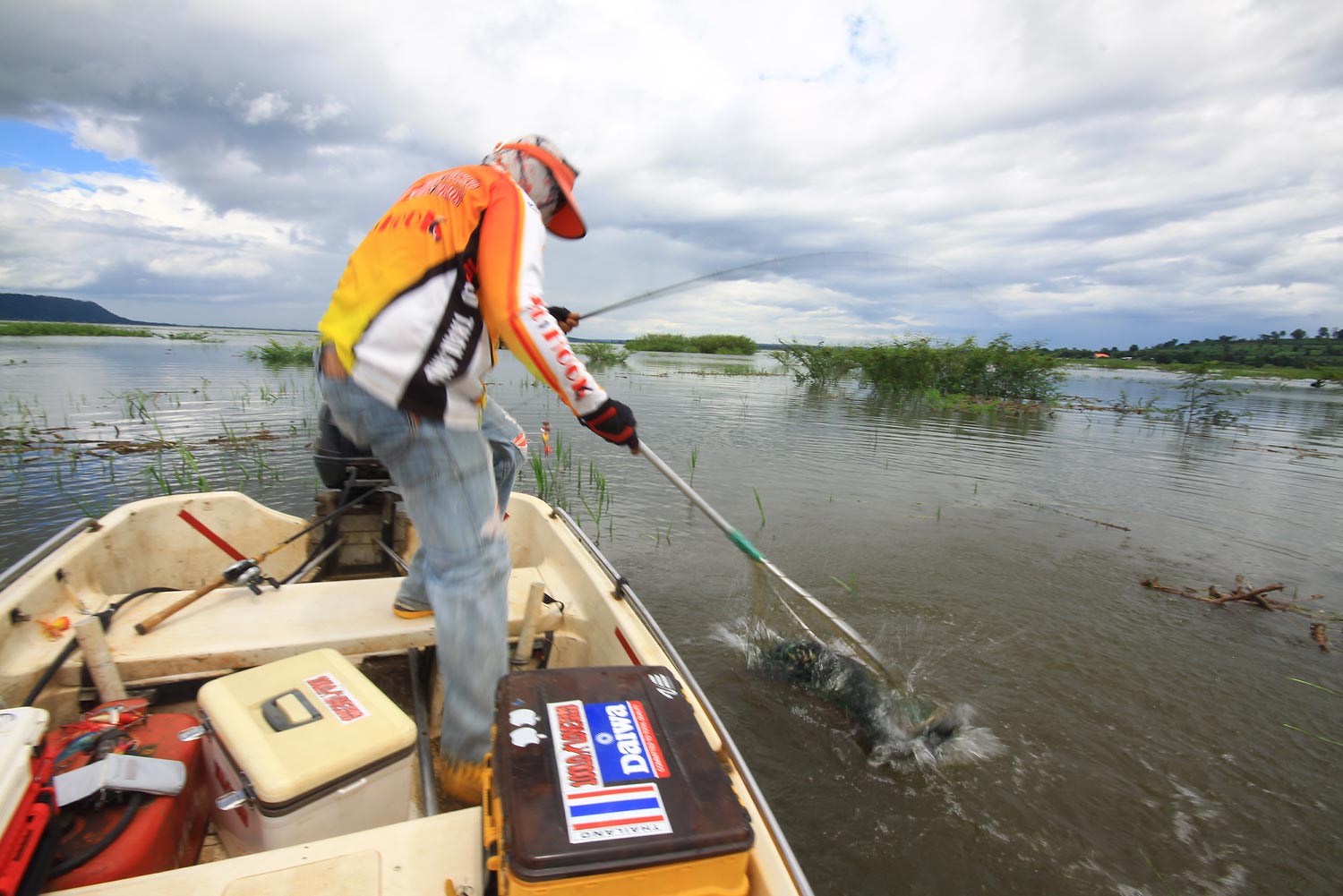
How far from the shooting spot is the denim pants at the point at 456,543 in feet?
5.60

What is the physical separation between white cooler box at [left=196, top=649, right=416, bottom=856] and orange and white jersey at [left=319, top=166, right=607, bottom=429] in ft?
2.78

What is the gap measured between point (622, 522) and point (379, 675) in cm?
414

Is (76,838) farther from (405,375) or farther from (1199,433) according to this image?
(1199,433)

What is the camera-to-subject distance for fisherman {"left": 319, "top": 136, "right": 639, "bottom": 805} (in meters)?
1.56

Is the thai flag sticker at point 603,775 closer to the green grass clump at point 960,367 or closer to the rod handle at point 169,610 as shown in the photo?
the rod handle at point 169,610

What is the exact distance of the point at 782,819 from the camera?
8.91ft

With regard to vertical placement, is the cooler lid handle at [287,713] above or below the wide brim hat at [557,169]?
below

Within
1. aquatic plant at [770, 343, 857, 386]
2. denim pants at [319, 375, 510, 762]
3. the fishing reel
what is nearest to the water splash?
denim pants at [319, 375, 510, 762]

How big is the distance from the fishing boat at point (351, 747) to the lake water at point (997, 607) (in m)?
1.64

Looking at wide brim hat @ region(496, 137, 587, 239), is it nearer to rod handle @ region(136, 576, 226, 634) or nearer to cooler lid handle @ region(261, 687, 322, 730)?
cooler lid handle @ region(261, 687, 322, 730)

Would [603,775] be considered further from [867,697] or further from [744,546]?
[867,697]

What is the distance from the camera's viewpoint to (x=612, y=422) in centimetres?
179

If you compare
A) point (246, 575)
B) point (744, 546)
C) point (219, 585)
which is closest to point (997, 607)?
point (744, 546)

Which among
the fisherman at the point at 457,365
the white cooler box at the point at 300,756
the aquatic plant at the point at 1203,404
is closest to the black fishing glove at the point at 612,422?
the fisherman at the point at 457,365
